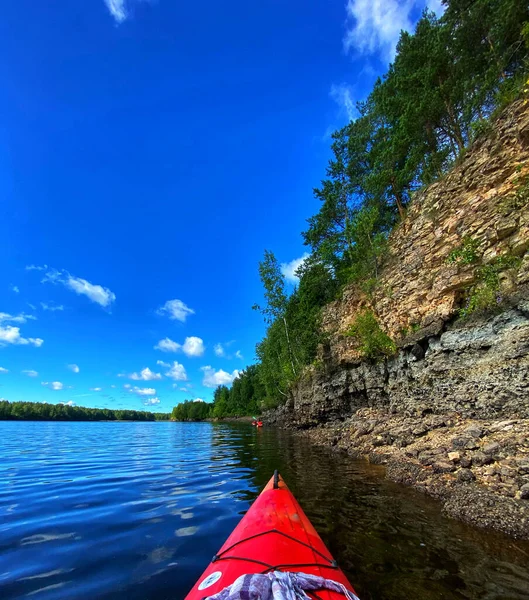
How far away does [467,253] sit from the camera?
12258mm

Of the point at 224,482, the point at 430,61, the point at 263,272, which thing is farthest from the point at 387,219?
the point at 224,482

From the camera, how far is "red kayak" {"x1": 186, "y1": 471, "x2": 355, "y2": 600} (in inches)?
118

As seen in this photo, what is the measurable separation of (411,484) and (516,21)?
21966mm

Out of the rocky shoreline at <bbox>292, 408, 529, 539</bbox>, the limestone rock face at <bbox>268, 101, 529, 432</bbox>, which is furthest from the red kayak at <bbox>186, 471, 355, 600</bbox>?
the limestone rock face at <bbox>268, 101, 529, 432</bbox>

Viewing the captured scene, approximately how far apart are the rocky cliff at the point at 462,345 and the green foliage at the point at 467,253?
54mm

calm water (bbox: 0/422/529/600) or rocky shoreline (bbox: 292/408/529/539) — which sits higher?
rocky shoreline (bbox: 292/408/529/539)

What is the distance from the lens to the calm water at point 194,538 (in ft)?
12.5

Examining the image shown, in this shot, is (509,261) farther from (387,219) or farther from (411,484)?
(387,219)

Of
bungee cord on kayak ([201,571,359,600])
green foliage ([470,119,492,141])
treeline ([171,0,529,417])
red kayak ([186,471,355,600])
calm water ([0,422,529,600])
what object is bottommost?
calm water ([0,422,529,600])

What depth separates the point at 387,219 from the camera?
2550 cm

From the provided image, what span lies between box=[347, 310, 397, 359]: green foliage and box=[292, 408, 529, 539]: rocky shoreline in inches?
235

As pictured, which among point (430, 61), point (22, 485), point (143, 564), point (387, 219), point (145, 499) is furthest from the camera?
point (387, 219)

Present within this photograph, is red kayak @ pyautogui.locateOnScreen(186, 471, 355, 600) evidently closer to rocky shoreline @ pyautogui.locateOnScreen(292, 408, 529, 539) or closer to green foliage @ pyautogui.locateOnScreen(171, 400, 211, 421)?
rocky shoreline @ pyautogui.locateOnScreen(292, 408, 529, 539)

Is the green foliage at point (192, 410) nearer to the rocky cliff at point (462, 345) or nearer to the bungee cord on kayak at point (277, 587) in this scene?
the rocky cliff at point (462, 345)
